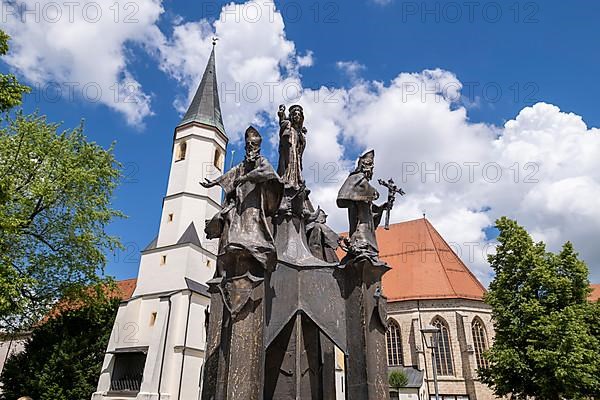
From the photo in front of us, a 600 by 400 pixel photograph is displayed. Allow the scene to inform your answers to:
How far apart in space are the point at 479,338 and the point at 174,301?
2182 cm

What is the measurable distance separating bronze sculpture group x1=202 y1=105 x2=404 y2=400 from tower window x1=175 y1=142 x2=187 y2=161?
2767 cm

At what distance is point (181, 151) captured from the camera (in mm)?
32625

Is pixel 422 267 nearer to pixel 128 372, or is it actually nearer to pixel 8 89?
pixel 128 372

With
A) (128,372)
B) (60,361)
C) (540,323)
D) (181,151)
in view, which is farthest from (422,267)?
(60,361)

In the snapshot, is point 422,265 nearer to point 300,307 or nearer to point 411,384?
point 411,384

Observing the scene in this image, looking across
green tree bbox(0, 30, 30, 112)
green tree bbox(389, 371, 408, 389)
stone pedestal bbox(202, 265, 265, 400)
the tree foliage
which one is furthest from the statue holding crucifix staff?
green tree bbox(389, 371, 408, 389)

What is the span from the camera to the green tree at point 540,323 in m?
17.6

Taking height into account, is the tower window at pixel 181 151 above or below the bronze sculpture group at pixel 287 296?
above

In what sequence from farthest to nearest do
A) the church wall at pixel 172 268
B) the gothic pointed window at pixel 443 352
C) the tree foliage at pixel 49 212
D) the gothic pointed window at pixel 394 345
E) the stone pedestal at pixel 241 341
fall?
the gothic pointed window at pixel 394 345 → the gothic pointed window at pixel 443 352 → the church wall at pixel 172 268 → the tree foliage at pixel 49 212 → the stone pedestal at pixel 241 341

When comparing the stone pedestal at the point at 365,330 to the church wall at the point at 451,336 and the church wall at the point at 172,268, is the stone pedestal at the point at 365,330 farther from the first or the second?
the church wall at the point at 451,336

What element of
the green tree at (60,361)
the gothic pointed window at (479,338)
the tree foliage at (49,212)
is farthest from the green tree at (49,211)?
the gothic pointed window at (479,338)

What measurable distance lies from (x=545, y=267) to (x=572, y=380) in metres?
5.26

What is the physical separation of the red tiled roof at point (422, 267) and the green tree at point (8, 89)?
2904cm

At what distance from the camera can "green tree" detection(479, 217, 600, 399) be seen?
17578 millimetres
